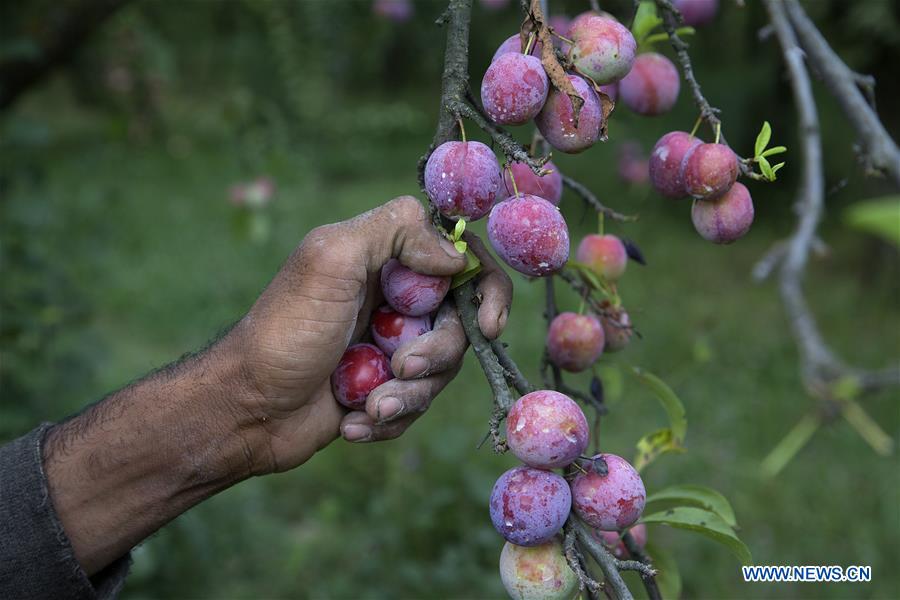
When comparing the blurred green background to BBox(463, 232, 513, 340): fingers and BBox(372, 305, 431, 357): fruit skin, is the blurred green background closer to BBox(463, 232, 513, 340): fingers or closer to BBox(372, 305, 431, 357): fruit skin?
BBox(463, 232, 513, 340): fingers

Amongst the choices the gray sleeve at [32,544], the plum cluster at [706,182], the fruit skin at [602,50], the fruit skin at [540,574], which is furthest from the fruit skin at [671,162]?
the gray sleeve at [32,544]

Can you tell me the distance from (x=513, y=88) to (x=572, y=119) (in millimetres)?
74

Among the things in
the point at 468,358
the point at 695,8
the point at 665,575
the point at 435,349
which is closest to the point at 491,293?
the point at 435,349

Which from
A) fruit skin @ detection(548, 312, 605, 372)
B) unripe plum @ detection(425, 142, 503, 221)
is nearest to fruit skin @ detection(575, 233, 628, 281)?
fruit skin @ detection(548, 312, 605, 372)

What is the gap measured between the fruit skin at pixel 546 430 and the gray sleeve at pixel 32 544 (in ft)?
2.30

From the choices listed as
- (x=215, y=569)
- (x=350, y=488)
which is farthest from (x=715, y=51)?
(x=215, y=569)

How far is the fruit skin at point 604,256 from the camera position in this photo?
1.21 m

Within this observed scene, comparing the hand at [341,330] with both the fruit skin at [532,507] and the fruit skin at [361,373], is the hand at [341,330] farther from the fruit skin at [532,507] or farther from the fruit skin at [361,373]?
the fruit skin at [532,507]

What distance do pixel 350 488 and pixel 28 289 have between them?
1325 millimetres

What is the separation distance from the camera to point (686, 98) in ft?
20.1

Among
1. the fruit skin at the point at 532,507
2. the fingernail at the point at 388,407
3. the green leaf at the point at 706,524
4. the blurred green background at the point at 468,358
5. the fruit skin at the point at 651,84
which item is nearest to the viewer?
the fruit skin at the point at 532,507

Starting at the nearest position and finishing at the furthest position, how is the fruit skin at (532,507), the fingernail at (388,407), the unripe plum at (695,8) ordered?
the fruit skin at (532,507) < the fingernail at (388,407) < the unripe plum at (695,8)

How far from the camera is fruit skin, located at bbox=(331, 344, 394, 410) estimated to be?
1.13 meters

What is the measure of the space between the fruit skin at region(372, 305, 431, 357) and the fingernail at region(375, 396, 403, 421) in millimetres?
62
